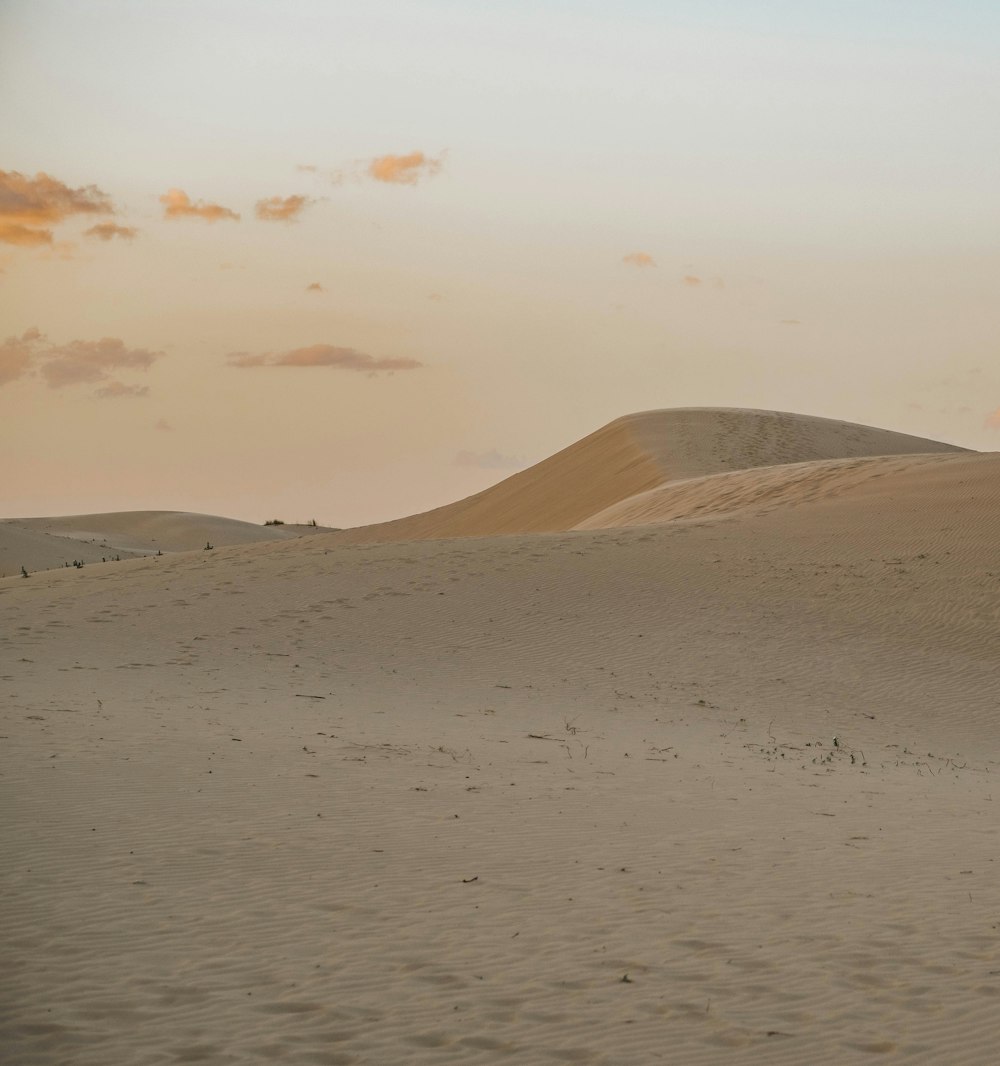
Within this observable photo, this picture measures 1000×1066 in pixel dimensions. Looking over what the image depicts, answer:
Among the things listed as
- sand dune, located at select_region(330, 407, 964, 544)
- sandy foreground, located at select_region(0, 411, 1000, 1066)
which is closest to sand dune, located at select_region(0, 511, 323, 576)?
sand dune, located at select_region(330, 407, 964, 544)

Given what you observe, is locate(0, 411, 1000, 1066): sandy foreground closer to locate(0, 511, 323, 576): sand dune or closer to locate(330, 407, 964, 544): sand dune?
locate(330, 407, 964, 544): sand dune

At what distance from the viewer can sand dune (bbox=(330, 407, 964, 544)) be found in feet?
136

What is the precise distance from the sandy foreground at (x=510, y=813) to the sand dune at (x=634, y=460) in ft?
61.5

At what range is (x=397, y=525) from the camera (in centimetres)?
4422

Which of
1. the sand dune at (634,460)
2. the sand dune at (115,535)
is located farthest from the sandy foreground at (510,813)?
the sand dune at (115,535)

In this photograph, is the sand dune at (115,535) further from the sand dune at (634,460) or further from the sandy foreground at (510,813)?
the sandy foreground at (510,813)

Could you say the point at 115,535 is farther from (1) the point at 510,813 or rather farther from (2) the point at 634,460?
(1) the point at 510,813

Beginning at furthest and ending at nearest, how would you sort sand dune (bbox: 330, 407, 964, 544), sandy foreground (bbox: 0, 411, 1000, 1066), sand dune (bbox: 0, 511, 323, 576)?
sand dune (bbox: 0, 511, 323, 576) < sand dune (bbox: 330, 407, 964, 544) < sandy foreground (bbox: 0, 411, 1000, 1066)

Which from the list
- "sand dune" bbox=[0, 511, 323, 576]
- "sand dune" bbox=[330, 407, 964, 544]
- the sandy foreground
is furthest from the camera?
"sand dune" bbox=[0, 511, 323, 576]

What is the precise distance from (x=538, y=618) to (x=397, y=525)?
25.4m

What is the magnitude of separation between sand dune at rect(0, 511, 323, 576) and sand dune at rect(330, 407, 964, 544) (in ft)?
43.4

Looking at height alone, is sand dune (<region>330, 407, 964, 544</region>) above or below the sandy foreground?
above

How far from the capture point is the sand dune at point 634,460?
41.4 metres

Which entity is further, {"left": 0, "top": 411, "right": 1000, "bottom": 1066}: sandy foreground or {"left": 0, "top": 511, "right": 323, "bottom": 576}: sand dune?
{"left": 0, "top": 511, "right": 323, "bottom": 576}: sand dune
